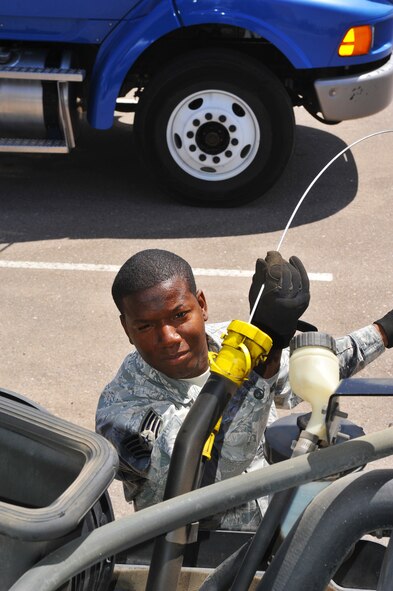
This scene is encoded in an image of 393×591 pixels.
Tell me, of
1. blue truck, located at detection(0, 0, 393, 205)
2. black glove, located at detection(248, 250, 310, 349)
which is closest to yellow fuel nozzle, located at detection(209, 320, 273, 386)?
black glove, located at detection(248, 250, 310, 349)

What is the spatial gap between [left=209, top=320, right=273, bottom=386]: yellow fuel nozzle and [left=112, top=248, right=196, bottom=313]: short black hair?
0.60 meters

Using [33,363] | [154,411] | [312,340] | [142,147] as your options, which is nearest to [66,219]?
[142,147]

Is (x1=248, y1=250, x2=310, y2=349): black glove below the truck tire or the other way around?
the other way around

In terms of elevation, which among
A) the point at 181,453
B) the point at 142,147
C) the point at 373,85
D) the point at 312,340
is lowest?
the point at 142,147

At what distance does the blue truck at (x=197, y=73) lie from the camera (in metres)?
6.04

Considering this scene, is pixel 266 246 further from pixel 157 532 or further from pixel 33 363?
pixel 157 532

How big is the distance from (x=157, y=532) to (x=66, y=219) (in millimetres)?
5197

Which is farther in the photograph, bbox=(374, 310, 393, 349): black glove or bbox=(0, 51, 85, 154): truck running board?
bbox=(0, 51, 85, 154): truck running board

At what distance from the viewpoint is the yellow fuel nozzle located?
169 centimetres

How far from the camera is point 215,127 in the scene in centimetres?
624

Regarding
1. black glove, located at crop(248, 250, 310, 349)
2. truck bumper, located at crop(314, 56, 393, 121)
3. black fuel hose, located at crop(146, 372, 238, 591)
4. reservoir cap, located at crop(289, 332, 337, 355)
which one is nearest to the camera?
black fuel hose, located at crop(146, 372, 238, 591)

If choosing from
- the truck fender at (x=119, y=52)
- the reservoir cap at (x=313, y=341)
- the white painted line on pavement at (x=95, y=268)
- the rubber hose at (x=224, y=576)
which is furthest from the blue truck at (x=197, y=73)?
the rubber hose at (x=224, y=576)

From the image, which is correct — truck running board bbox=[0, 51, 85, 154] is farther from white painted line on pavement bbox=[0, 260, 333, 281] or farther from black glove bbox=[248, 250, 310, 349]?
black glove bbox=[248, 250, 310, 349]

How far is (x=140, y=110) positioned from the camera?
6.32 m
